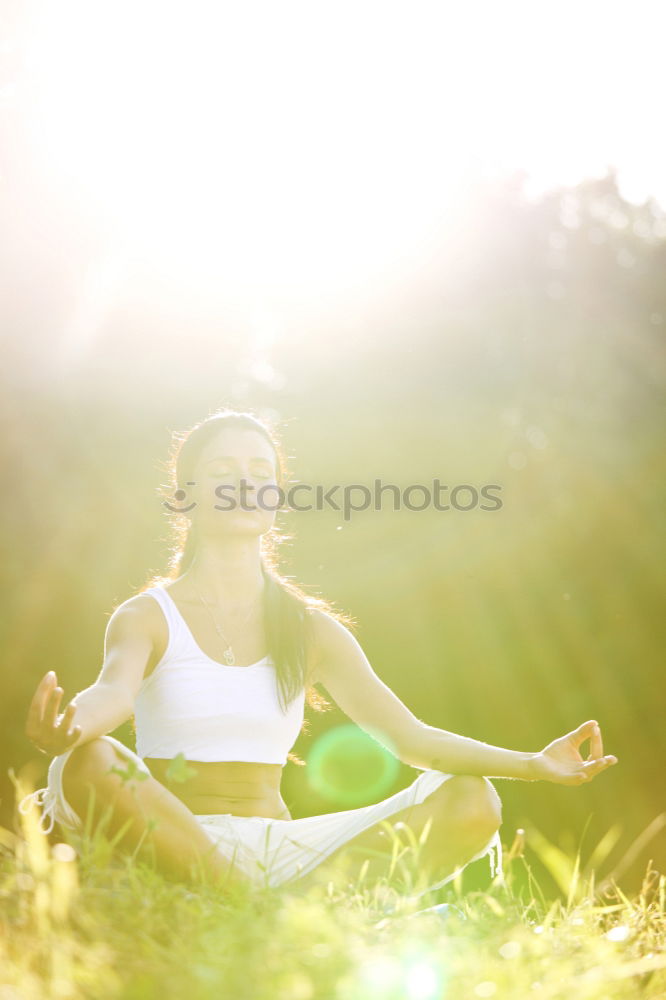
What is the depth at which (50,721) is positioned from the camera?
2.48 m

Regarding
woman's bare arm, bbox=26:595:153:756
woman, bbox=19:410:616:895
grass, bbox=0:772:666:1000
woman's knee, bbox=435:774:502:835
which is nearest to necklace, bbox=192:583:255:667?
woman, bbox=19:410:616:895

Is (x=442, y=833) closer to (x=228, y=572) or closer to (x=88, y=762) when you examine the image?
(x=88, y=762)

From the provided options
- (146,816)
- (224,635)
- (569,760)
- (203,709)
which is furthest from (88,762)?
(569,760)

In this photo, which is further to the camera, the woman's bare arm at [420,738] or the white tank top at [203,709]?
the white tank top at [203,709]

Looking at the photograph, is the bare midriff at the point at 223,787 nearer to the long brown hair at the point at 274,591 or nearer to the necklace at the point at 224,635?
the long brown hair at the point at 274,591

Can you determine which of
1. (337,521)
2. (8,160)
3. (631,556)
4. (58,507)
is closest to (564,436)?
(631,556)

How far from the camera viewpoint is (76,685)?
941 cm

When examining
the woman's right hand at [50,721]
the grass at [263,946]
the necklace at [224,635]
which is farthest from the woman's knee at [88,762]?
the necklace at [224,635]

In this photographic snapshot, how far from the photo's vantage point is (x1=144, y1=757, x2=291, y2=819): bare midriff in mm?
3125

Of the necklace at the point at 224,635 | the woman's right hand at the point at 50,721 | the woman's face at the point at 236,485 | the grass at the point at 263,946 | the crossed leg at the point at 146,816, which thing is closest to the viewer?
the grass at the point at 263,946

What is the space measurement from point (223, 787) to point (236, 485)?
102cm

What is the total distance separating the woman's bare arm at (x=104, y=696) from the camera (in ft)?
8.07

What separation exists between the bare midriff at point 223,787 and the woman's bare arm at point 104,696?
29 cm

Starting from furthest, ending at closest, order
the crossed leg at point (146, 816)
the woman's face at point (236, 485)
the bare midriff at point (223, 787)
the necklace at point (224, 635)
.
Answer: the woman's face at point (236, 485) → the necklace at point (224, 635) → the bare midriff at point (223, 787) → the crossed leg at point (146, 816)
